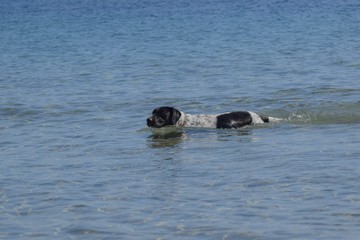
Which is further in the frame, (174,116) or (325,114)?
(325,114)

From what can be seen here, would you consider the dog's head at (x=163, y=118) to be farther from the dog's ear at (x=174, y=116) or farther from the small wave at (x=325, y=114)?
the small wave at (x=325, y=114)

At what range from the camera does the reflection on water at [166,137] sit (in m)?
13.0

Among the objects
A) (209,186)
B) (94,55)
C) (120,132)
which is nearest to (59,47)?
(94,55)

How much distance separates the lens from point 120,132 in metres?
13.8

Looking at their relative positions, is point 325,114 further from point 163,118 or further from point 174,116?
point 163,118

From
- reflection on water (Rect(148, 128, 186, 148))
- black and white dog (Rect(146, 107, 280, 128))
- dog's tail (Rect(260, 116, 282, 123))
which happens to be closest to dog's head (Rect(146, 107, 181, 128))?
black and white dog (Rect(146, 107, 280, 128))

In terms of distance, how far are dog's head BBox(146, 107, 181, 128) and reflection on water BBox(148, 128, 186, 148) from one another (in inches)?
4.9

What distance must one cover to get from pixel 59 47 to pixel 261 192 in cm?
1956

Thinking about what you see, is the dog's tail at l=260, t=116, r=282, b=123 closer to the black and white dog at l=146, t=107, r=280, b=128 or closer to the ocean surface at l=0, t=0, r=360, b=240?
the black and white dog at l=146, t=107, r=280, b=128

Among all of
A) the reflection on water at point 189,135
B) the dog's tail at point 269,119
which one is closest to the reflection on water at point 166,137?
the reflection on water at point 189,135

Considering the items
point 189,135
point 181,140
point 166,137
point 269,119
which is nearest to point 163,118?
point 166,137

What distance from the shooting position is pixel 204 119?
13.9 metres

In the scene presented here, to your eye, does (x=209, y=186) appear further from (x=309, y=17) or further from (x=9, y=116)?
(x=309, y=17)

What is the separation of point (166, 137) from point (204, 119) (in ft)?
2.37
